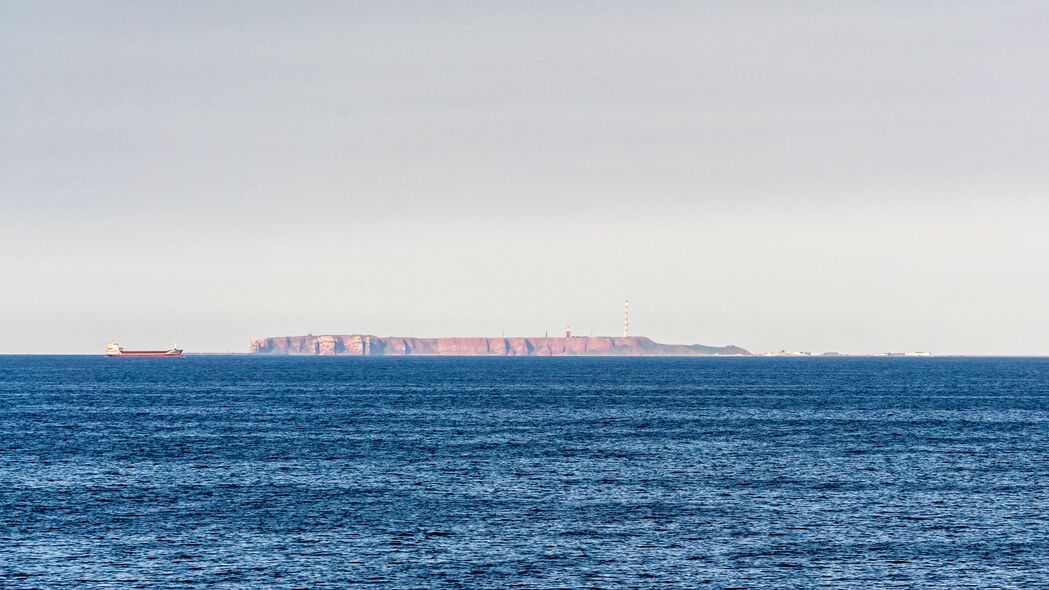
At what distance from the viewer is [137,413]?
14688 centimetres

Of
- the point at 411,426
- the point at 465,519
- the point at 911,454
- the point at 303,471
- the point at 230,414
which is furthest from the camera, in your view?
the point at 230,414

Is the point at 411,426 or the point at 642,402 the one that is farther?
the point at 642,402

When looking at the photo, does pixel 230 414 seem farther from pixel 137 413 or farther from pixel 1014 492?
pixel 1014 492

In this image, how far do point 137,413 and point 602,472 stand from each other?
261ft

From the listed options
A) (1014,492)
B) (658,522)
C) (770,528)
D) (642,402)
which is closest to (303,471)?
(658,522)

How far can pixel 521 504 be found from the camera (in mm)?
72188

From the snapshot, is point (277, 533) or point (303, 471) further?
point (303, 471)

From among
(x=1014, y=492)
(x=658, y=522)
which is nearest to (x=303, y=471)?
(x=658, y=522)

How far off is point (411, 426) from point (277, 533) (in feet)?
212

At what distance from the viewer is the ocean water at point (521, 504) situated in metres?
55.0

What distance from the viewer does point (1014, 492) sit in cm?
7738

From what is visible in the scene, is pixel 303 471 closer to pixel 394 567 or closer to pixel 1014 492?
pixel 394 567

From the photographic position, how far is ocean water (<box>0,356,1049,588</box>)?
55.0 m

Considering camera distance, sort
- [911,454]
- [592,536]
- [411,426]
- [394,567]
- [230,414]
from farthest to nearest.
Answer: [230,414] → [411,426] → [911,454] → [592,536] → [394,567]
